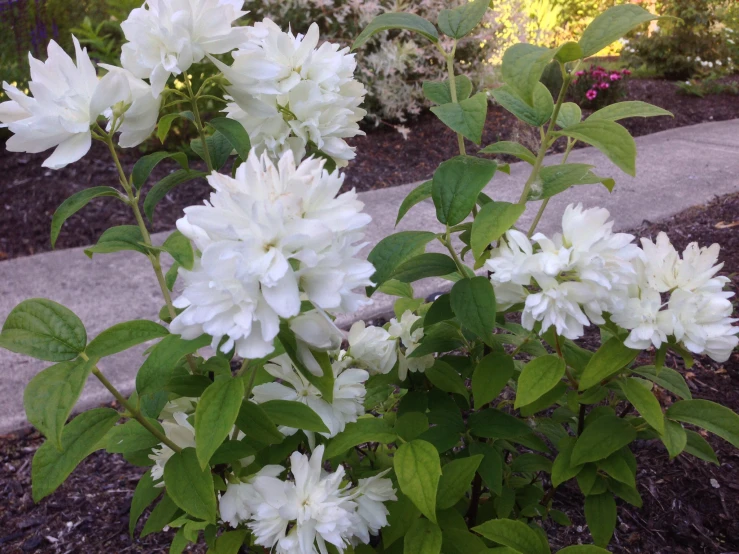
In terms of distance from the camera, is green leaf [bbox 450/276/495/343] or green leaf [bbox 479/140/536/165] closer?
green leaf [bbox 450/276/495/343]

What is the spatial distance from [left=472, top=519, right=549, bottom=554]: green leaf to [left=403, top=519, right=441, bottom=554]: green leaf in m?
0.07

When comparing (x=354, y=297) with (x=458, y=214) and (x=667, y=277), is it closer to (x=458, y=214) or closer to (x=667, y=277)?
(x=458, y=214)

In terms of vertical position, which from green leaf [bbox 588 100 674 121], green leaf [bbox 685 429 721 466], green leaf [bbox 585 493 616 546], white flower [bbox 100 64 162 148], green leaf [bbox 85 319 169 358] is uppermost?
white flower [bbox 100 64 162 148]

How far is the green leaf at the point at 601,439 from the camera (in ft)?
3.91

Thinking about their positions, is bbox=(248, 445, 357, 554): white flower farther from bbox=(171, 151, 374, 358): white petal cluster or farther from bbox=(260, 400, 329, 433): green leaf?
bbox=(171, 151, 374, 358): white petal cluster

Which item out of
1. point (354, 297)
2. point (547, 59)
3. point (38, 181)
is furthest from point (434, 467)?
point (38, 181)

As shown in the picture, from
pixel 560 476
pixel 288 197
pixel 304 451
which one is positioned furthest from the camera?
pixel 304 451

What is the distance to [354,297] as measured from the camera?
0.80m

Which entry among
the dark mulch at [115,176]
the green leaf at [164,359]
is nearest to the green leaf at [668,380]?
the green leaf at [164,359]

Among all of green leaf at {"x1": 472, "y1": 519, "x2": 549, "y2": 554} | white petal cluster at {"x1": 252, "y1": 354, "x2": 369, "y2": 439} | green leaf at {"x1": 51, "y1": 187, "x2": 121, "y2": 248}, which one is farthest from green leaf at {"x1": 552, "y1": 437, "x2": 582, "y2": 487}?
green leaf at {"x1": 51, "y1": 187, "x2": 121, "y2": 248}

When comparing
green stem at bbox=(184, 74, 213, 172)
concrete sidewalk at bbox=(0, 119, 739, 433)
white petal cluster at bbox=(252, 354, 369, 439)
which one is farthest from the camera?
concrete sidewalk at bbox=(0, 119, 739, 433)

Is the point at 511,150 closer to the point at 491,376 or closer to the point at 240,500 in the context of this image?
the point at 491,376

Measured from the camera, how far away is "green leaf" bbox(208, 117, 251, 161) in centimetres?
107

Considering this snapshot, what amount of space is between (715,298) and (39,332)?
1.06 meters
